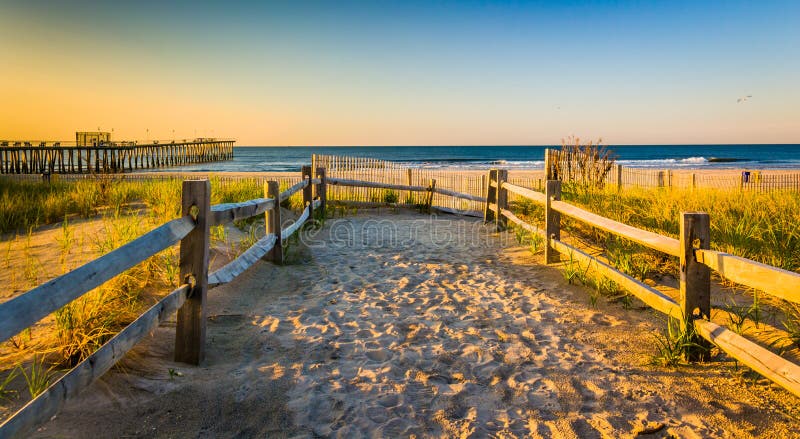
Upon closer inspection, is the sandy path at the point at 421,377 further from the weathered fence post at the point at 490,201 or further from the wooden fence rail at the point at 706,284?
the weathered fence post at the point at 490,201

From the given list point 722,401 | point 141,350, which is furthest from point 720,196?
point 141,350

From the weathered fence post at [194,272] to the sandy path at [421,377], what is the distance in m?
0.14

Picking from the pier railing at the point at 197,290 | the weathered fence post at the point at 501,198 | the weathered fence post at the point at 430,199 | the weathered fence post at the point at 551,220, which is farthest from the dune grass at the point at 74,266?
the weathered fence post at the point at 501,198

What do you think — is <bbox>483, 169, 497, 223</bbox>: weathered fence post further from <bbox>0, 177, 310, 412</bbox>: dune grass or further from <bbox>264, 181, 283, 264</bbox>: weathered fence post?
<bbox>264, 181, 283, 264</bbox>: weathered fence post

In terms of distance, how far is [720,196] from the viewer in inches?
336

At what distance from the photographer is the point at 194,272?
3.38 meters

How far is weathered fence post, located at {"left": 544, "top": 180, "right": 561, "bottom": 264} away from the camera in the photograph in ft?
21.3

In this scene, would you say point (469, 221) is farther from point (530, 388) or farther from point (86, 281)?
point (86, 281)

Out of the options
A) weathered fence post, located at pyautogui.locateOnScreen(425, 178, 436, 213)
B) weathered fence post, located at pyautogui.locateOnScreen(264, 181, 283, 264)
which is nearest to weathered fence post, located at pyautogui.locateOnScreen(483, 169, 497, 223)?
weathered fence post, located at pyautogui.locateOnScreen(425, 178, 436, 213)

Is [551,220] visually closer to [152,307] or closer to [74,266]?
[152,307]

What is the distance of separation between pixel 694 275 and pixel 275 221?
4.81 m

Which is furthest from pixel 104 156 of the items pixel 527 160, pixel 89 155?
pixel 527 160

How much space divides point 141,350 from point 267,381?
3.09 feet

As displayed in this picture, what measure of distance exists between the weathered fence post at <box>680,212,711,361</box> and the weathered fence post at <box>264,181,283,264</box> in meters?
4.64
